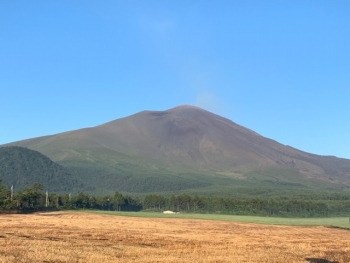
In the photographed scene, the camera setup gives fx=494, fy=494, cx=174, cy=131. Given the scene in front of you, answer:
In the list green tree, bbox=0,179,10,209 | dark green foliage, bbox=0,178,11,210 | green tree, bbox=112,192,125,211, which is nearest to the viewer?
dark green foliage, bbox=0,178,11,210

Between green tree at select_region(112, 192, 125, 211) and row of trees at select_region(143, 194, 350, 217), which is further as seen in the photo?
green tree at select_region(112, 192, 125, 211)

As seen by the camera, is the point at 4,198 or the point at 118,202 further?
the point at 118,202

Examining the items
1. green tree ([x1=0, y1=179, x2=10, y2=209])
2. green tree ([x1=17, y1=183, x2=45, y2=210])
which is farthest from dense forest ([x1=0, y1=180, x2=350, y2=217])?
green tree ([x1=0, y1=179, x2=10, y2=209])

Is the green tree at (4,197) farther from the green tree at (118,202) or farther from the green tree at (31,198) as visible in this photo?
the green tree at (118,202)

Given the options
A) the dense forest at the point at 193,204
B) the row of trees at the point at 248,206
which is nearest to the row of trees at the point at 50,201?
the dense forest at the point at 193,204

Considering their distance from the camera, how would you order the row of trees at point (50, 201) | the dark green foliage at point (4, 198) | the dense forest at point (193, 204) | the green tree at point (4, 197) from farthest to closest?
the dense forest at point (193, 204) → the row of trees at point (50, 201) → the green tree at point (4, 197) → the dark green foliage at point (4, 198)

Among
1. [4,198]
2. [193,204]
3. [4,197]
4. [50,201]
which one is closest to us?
[4,198]

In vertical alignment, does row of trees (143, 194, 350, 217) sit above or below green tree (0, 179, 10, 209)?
below

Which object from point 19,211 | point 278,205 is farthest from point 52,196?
point 278,205

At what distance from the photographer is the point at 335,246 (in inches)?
1233

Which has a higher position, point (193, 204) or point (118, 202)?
point (118, 202)

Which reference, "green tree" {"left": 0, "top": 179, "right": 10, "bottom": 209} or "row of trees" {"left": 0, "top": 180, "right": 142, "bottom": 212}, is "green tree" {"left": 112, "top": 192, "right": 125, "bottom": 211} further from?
"green tree" {"left": 0, "top": 179, "right": 10, "bottom": 209}

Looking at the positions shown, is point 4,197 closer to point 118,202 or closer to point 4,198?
point 4,198

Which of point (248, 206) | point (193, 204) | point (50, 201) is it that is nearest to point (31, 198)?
point (50, 201)
